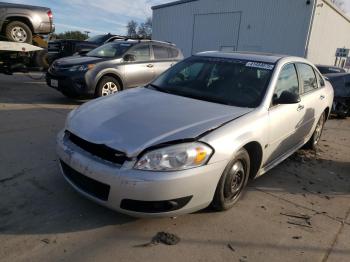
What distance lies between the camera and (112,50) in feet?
28.7

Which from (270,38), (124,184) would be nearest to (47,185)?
(124,184)

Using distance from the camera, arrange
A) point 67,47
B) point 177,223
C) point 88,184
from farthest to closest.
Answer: point 67,47 < point 177,223 < point 88,184

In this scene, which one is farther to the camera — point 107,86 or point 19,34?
point 19,34

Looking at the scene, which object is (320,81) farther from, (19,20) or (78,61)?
(19,20)

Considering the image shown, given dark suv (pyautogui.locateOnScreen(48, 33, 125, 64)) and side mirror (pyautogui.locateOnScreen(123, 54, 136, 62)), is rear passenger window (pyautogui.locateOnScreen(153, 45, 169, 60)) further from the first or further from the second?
dark suv (pyautogui.locateOnScreen(48, 33, 125, 64))

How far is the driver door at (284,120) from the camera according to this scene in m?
3.89

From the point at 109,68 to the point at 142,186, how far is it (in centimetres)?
586

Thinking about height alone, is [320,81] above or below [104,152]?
above

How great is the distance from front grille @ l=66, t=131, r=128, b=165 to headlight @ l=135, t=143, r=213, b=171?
164 millimetres

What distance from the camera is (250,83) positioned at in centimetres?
397

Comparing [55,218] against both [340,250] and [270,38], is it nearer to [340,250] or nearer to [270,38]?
[340,250]

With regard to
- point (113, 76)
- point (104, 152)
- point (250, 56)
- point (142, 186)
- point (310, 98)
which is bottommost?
point (142, 186)

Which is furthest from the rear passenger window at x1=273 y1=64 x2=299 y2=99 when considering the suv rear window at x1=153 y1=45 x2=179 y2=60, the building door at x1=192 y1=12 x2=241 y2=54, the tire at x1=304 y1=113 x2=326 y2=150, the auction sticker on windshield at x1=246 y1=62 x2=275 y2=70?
the building door at x1=192 y1=12 x2=241 y2=54

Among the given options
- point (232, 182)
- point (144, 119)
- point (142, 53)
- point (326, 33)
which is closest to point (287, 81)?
point (232, 182)
